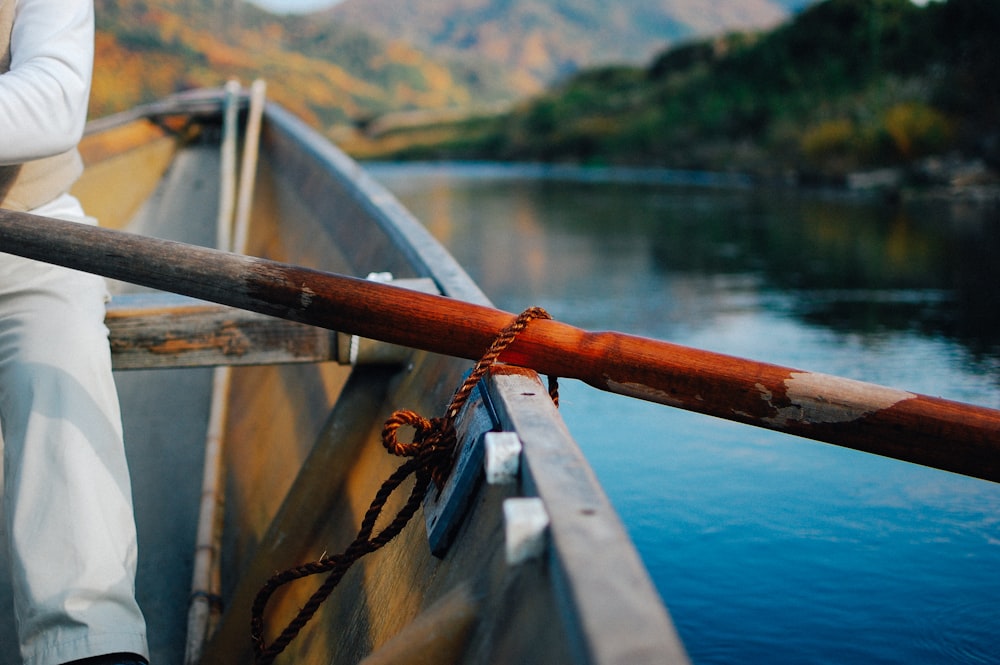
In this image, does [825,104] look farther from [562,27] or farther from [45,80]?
[562,27]

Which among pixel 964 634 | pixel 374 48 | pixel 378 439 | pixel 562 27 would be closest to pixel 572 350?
pixel 378 439

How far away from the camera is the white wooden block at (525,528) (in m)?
0.83

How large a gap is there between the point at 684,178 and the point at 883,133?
4401mm

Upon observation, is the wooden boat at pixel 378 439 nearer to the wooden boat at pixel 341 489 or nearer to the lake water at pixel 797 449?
the wooden boat at pixel 341 489

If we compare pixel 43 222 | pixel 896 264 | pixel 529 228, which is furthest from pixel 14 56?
pixel 529 228

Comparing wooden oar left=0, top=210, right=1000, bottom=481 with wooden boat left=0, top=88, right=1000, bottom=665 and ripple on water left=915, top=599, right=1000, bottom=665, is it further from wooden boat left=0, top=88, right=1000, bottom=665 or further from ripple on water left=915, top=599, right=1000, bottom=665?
ripple on water left=915, top=599, right=1000, bottom=665

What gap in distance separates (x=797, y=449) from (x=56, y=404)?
2223 millimetres

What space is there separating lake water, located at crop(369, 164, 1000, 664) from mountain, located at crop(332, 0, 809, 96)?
146m

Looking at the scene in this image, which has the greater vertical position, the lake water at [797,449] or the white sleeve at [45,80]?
the white sleeve at [45,80]

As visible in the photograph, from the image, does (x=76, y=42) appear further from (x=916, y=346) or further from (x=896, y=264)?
(x=896, y=264)

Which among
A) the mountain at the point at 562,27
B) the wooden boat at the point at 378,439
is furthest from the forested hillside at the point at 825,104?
the mountain at the point at 562,27

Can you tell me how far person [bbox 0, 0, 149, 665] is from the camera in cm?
118

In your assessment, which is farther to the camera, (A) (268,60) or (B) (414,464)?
(A) (268,60)

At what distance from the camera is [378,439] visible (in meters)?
1.75
